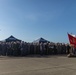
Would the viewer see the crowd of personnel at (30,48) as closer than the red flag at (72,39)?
Yes

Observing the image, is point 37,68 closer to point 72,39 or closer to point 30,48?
point 30,48

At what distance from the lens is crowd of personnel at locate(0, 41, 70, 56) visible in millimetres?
25844

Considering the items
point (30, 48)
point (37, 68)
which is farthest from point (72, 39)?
point (37, 68)

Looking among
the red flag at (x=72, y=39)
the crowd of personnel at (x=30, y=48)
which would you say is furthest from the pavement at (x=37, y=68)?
the red flag at (x=72, y=39)

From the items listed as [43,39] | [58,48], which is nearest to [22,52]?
[58,48]

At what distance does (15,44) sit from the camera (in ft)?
85.3

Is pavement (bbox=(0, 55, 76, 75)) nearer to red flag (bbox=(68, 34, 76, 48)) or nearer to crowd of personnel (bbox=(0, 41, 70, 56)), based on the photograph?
crowd of personnel (bbox=(0, 41, 70, 56))

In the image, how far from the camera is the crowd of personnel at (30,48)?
84.8 feet

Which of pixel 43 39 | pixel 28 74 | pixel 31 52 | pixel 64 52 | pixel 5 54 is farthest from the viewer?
pixel 43 39

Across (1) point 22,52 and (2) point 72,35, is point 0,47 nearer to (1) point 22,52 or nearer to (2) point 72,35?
(1) point 22,52

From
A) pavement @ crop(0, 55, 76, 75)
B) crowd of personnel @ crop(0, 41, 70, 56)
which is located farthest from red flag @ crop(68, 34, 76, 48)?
pavement @ crop(0, 55, 76, 75)

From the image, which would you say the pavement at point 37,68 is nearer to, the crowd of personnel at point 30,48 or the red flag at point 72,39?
the crowd of personnel at point 30,48

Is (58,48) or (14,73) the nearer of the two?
(14,73)

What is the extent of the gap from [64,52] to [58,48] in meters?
1.18
